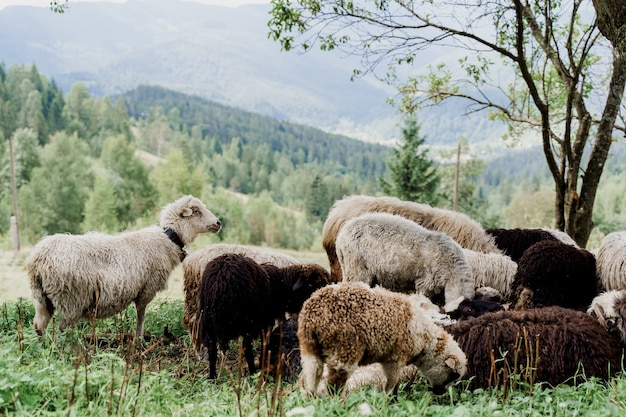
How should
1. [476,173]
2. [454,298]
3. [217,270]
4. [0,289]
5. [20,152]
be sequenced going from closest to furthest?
1. [217,270]
2. [454,298]
3. [0,289]
4. [476,173]
5. [20,152]

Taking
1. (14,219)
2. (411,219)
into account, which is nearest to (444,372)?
(411,219)

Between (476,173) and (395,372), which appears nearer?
→ (395,372)

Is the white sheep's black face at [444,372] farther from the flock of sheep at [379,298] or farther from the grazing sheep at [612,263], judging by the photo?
the grazing sheep at [612,263]

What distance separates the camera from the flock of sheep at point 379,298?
4203 mm

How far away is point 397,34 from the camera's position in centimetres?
852

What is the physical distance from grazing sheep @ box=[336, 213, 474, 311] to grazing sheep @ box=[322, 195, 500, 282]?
5.85 feet

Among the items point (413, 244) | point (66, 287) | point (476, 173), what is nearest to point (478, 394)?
point (413, 244)

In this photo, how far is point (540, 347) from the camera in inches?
186

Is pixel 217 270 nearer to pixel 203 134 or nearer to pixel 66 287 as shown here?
pixel 66 287

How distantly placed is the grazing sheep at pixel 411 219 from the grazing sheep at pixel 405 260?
5.85 feet

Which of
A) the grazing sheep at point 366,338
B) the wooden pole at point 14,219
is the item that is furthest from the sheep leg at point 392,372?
the wooden pole at point 14,219

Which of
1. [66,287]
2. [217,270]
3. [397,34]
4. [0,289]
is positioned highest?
[397,34]

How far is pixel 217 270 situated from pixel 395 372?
2.29 m

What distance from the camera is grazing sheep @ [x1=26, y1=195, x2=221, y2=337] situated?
6215 millimetres
